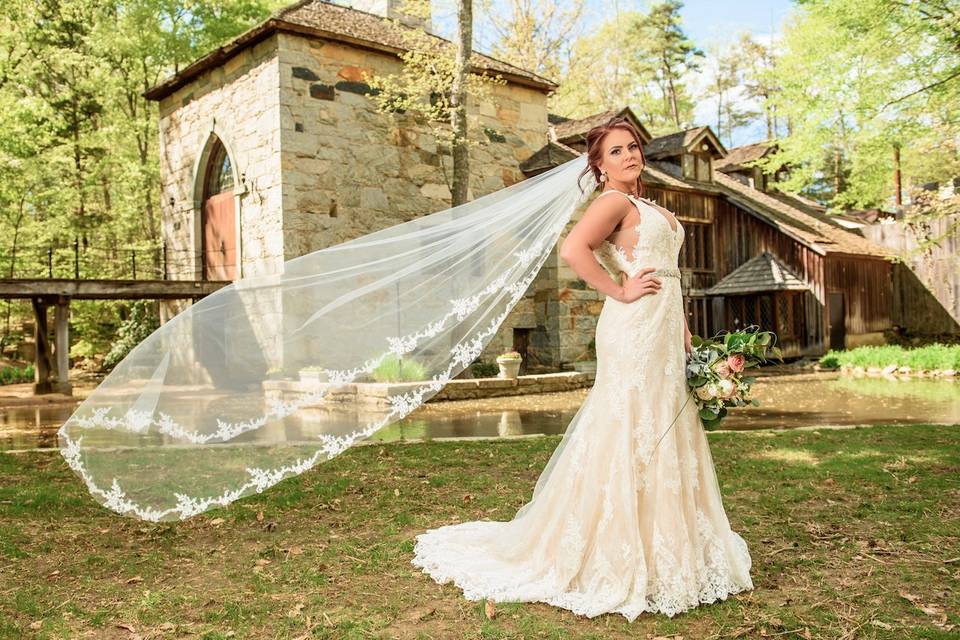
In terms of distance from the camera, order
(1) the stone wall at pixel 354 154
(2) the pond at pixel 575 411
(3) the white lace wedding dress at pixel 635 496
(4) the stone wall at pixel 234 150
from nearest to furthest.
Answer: (3) the white lace wedding dress at pixel 635 496, (2) the pond at pixel 575 411, (1) the stone wall at pixel 354 154, (4) the stone wall at pixel 234 150

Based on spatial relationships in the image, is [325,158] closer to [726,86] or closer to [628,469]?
[628,469]

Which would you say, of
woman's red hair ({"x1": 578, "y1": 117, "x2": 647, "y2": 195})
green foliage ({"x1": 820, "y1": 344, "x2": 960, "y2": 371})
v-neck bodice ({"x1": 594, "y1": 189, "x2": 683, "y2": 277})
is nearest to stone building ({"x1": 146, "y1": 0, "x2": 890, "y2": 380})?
green foliage ({"x1": 820, "y1": 344, "x2": 960, "y2": 371})

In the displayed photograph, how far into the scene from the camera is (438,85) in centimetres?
1528

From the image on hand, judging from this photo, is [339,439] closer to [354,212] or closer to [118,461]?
[118,461]

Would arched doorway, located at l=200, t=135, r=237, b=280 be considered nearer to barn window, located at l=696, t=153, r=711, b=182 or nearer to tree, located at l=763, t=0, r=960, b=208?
barn window, located at l=696, t=153, r=711, b=182

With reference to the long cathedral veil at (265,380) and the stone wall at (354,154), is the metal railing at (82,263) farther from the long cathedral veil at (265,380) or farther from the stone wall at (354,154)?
the long cathedral veil at (265,380)

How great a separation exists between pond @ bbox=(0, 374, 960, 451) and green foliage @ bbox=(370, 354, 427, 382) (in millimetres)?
A: 4764

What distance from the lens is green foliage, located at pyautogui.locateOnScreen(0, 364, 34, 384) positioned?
20.0 metres

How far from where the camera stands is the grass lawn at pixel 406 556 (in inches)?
131

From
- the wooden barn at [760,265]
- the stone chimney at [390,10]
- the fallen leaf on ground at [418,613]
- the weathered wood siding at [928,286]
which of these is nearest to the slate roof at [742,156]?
the wooden barn at [760,265]

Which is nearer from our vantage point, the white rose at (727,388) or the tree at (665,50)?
the white rose at (727,388)

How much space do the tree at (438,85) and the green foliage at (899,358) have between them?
11350 millimetres

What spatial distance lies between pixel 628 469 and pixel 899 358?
17.3m

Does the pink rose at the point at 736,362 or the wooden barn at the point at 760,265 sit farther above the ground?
the wooden barn at the point at 760,265
